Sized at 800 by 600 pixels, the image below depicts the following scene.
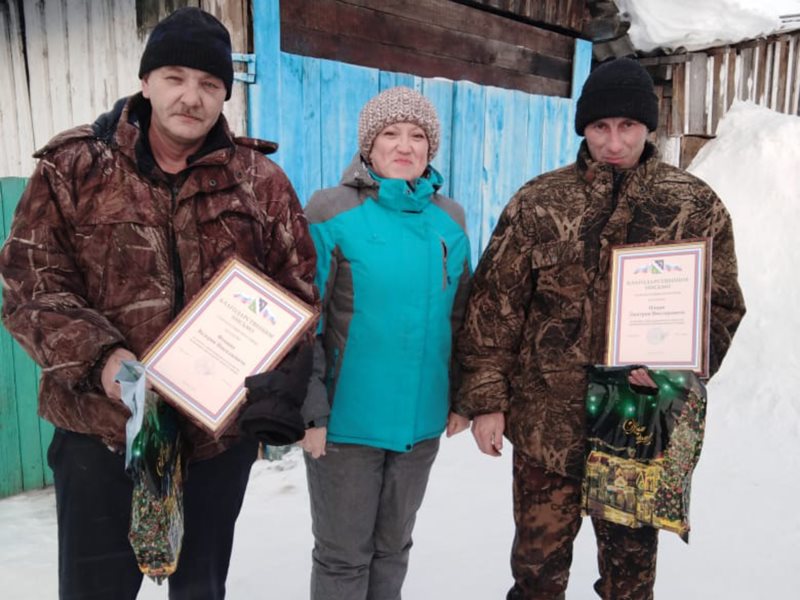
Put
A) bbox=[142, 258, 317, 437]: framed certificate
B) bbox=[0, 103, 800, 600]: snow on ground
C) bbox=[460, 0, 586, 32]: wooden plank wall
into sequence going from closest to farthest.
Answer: bbox=[142, 258, 317, 437]: framed certificate
bbox=[0, 103, 800, 600]: snow on ground
bbox=[460, 0, 586, 32]: wooden plank wall

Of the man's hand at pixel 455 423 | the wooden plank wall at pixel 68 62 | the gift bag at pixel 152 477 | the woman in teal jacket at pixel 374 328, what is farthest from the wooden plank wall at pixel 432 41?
the gift bag at pixel 152 477

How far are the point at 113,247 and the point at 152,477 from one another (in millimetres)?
543

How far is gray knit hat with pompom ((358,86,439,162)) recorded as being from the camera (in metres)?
1.96

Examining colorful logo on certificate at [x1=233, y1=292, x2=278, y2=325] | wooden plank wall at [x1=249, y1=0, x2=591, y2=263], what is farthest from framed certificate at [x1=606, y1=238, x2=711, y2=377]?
wooden plank wall at [x1=249, y1=0, x2=591, y2=263]

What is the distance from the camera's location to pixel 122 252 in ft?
5.03

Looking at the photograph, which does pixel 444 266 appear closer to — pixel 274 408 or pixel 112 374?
pixel 274 408

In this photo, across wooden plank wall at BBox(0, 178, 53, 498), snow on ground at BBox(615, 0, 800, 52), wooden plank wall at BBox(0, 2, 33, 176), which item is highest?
snow on ground at BBox(615, 0, 800, 52)

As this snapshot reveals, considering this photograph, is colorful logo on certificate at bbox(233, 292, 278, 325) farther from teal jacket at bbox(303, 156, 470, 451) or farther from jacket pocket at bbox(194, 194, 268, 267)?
teal jacket at bbox(303, 156, 470, 451)

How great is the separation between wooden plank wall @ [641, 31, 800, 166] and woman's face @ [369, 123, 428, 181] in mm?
6403

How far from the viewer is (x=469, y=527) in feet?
10.6

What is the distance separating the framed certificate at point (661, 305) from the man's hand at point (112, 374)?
4.18 feet

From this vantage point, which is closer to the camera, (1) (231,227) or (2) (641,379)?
(1) (231,227)

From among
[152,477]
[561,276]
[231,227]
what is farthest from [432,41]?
[152,477]

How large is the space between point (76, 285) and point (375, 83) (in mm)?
2920
